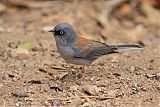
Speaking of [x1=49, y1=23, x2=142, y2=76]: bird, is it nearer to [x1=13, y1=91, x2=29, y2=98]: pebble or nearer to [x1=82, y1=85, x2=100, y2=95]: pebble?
[x1=82, y1=85, x2=100, y2=95]: pebble

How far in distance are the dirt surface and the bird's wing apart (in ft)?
1.22

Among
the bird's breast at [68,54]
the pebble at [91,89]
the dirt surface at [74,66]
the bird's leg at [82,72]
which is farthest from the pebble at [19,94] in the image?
the bird's leg at [82,72]

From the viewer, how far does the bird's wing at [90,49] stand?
25.9 ft

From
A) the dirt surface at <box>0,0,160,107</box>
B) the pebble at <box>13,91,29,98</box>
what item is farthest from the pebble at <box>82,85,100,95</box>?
the pebble at <box>13,91,29,98</box>

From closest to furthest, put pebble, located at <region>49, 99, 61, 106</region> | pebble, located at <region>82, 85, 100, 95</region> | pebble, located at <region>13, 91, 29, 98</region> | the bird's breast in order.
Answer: pebble, located at <region>49, 99, 61, 106</region> → pebble, located at <region>13, 91, 29, 98</region> → pebble, located at <region>82, 85, 100, 95</region> → the bird's breast


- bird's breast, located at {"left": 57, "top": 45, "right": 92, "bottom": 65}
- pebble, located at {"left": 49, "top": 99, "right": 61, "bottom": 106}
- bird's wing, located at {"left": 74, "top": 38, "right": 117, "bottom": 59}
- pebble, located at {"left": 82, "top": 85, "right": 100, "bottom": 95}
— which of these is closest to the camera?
pebble, located at {"left": 49, "top": 99, "right": 61, "bottom": 106}

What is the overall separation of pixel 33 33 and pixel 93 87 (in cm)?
376

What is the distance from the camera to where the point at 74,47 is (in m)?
7.87

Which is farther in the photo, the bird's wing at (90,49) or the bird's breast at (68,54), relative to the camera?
the bird's wing at (90,49)

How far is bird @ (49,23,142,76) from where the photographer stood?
7.76m

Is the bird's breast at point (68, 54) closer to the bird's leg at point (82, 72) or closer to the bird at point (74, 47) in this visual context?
the bird at point (74, 47)

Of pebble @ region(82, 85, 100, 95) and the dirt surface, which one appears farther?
pebble @ region(82, 85, 100, 95)

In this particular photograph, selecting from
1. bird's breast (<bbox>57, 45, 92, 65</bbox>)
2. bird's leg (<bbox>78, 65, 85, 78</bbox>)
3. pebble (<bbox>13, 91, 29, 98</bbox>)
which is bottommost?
pebble (<bbox>13, 91, 29, 98</bbox>)

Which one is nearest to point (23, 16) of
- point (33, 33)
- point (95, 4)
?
point (33, 33)
